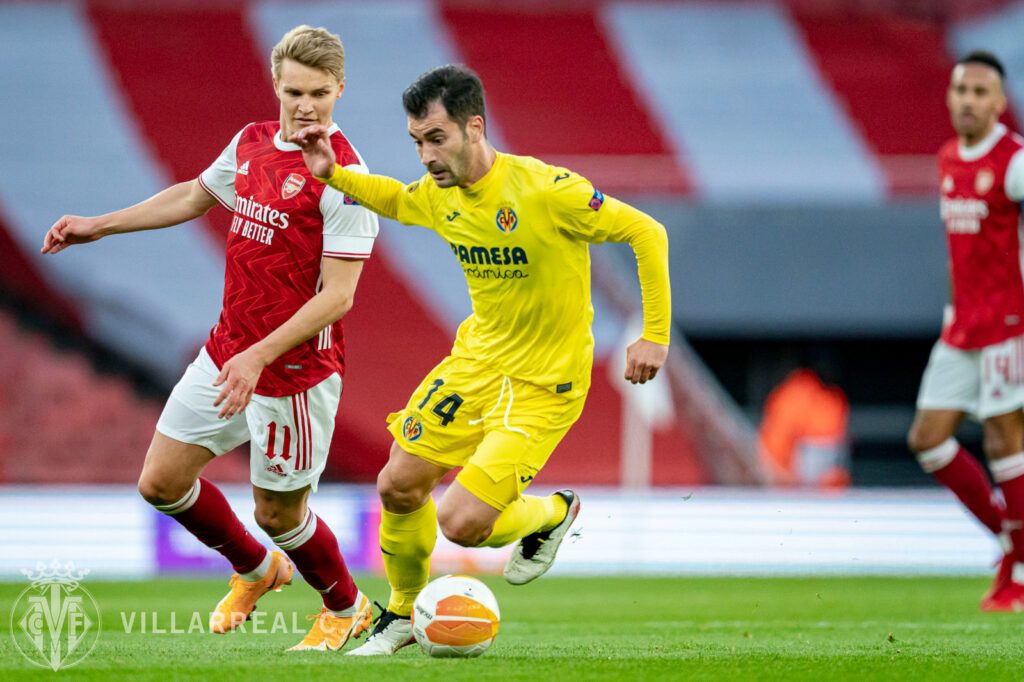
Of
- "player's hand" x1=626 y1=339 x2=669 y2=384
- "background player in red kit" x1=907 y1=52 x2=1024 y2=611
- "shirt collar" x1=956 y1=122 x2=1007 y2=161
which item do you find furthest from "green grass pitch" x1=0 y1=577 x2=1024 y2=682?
"shirt collar" x1=956 y1=122 x2=1007 y2=161

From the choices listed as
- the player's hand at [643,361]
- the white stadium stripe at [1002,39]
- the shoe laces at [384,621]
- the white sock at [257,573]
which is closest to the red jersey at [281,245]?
the white sock at [257,573]

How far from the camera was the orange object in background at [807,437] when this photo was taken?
1647 cm

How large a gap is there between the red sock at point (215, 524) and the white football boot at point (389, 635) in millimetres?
764

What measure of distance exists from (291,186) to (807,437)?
1136cm

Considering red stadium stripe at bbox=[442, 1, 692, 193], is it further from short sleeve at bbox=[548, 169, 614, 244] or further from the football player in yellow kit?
short sleeve at bbox=[548, 169, 614, 244]

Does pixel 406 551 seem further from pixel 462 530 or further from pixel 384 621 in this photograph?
pixel 462 530

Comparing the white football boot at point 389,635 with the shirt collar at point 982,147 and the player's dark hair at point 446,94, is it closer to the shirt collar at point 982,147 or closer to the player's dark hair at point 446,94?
the player's dark hair at point 446,94

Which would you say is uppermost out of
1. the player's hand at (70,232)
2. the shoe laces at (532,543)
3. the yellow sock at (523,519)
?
the player's hand at (70,232)

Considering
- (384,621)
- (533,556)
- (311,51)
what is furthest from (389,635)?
(311,51)

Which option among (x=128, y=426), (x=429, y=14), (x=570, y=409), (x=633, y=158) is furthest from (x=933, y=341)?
(x=570, y=409)

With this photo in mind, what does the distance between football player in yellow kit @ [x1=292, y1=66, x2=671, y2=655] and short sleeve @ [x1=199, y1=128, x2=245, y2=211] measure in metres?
0.74

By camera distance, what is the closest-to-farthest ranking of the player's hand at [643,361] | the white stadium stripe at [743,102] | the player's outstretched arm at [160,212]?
the player's hand at [643,361] → the player's outstretched arm at [160,212] → the white stadium stripe at [743,102]

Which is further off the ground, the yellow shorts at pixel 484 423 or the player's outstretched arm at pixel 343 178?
the player's outstretched arm at pixel 343 178

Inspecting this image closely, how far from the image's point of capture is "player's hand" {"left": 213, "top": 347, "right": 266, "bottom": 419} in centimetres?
556
